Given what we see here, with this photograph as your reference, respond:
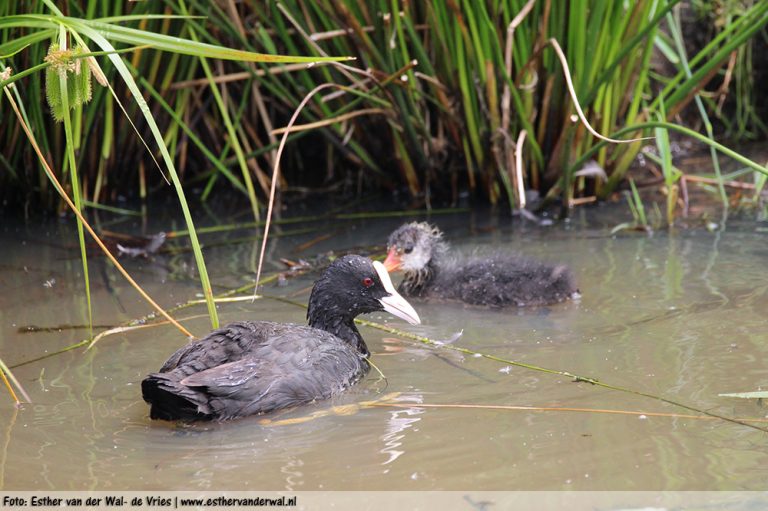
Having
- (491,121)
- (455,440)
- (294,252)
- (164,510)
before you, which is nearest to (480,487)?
(455,440)

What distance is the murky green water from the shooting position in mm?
3301

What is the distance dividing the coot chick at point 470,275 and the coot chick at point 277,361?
3.06 ft

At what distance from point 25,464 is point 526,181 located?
4.68 meters

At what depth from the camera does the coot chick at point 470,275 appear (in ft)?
18.1

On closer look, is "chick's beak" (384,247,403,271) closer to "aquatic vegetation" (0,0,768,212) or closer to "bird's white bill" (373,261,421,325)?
"aquatic vegetation" (0,0,768,212)

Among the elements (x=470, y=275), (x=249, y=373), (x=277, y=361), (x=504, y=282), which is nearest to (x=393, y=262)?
(x=470, y=275)

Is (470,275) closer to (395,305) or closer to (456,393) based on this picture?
(395,305)

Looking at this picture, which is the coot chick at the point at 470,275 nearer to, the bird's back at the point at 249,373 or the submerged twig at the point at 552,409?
the bird's back at the point at 249,373

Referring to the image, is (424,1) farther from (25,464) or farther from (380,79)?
(25,464)

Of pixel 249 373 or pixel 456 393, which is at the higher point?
pixel 249 373

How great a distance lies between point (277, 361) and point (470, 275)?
193 centimetres

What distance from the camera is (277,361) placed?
4.12 metres

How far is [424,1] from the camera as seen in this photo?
21.7 ft

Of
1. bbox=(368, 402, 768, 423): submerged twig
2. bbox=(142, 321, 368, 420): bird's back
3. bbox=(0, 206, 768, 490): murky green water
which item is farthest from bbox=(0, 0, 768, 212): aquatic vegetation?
bbox=(368, 402, 768, 423): submerged twig
